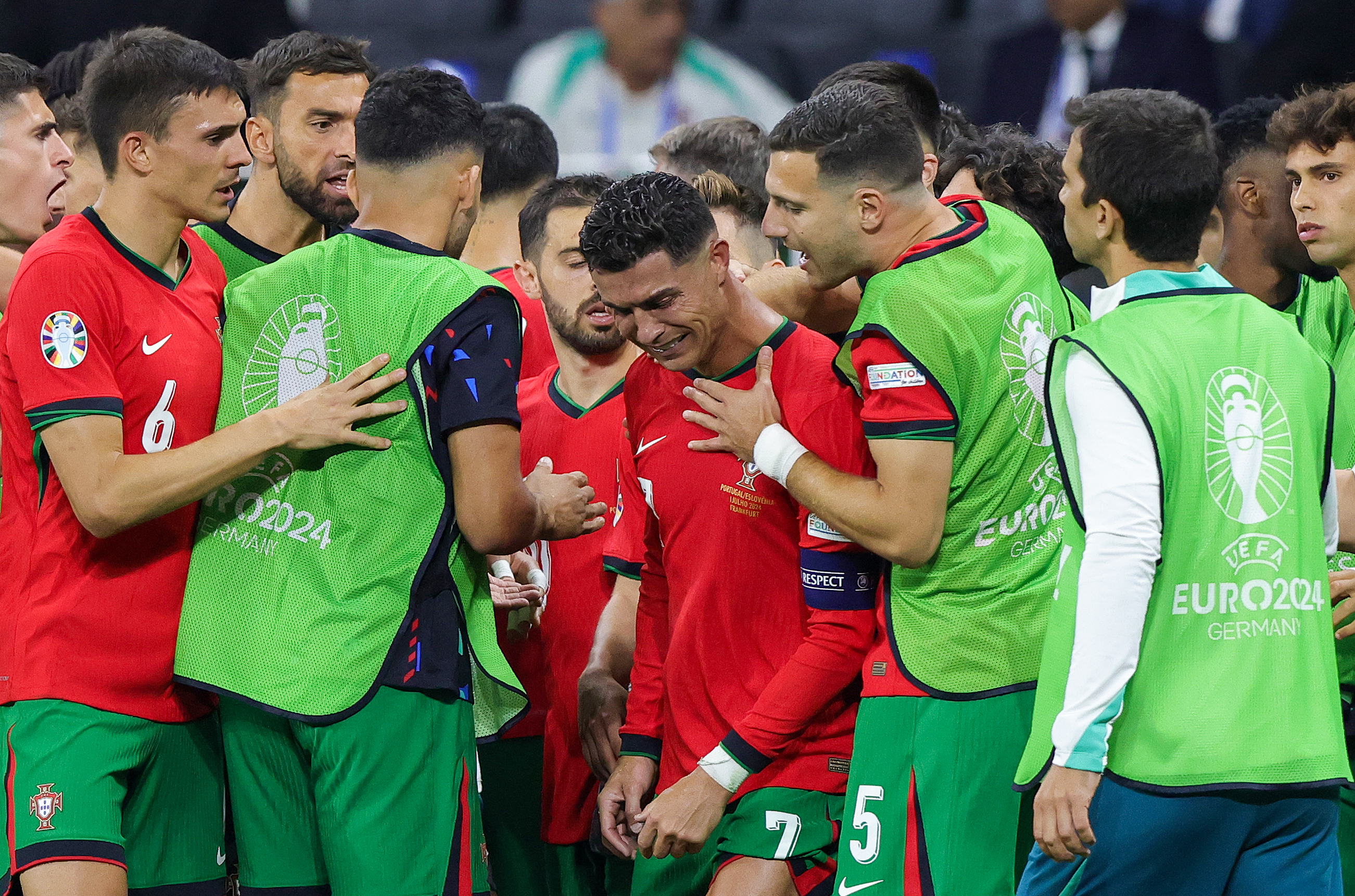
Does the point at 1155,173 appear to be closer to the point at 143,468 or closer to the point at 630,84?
the point at 143,468

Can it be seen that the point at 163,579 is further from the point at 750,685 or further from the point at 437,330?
the point at 750,685

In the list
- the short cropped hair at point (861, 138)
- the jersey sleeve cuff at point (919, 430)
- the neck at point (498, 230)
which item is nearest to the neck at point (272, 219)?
the neck at point (498, 230)

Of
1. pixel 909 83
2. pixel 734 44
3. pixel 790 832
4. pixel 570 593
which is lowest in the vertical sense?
pixel 790 832

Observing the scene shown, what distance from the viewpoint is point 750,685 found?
3348 millimetres

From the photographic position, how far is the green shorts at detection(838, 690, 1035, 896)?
10.2 ft

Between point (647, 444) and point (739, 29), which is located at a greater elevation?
point (739, 29)

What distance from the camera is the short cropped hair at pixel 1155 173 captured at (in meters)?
2.95

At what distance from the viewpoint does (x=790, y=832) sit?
326cm

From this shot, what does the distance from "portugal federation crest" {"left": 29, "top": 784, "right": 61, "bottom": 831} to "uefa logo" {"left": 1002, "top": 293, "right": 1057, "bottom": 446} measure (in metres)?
2.31

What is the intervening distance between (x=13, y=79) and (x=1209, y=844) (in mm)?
4194

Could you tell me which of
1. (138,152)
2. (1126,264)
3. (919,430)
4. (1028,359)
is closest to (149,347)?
(138,152)

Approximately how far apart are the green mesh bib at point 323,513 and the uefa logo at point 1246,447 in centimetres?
157

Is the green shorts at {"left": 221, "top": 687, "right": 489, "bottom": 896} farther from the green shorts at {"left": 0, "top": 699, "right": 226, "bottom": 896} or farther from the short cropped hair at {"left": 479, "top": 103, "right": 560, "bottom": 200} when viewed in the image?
the short cropped hair at {"left": 479, "top": 103, "right": 560, "bottom": 200}

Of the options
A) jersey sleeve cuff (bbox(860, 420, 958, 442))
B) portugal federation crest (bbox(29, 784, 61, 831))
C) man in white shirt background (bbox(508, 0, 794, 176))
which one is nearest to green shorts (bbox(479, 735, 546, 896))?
portugal federation crest (bbox(29, 784, 61, 831))
